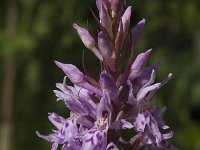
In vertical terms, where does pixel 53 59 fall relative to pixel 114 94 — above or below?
above

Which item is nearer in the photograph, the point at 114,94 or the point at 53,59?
the point at 114,94

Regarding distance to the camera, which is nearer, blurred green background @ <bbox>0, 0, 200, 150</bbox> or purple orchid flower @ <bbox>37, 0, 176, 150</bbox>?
purple orchid flower @ <bbox>37, 0, 176, 150</bbox>

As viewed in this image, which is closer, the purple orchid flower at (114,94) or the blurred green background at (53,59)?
the purple orchid flower at (114,94)
